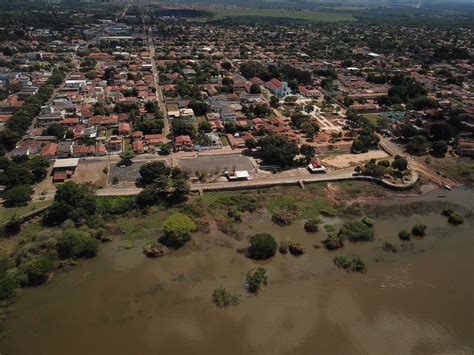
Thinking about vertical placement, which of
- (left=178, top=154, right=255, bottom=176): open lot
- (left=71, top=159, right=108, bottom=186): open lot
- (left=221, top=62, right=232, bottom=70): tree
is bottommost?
(left=221, top=62, right=232, bottom=70): tree

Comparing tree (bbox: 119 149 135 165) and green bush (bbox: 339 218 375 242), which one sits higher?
tree (bbox: 119 149 135 165)

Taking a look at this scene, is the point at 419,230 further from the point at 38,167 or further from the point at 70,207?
the point at 38,167

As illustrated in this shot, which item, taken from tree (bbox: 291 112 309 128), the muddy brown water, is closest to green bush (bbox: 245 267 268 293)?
the muddy brown water

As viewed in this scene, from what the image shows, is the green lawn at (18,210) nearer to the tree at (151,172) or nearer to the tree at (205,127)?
the tree at (151,172)

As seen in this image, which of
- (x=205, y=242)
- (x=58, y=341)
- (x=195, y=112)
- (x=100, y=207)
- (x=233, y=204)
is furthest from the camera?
(x=195, y=112)

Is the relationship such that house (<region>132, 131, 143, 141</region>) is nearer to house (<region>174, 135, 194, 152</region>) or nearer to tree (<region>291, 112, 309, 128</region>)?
house (<region>174, 135, 194, 152</region>)

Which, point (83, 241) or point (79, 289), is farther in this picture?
point (83, 241)

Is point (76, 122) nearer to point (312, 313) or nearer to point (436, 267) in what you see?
point (312, 313)

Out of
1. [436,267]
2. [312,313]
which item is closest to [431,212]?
[436,267]

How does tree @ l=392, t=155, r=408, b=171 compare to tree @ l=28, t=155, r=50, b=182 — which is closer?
tree @ l=28, t=155, r=50, b=182
